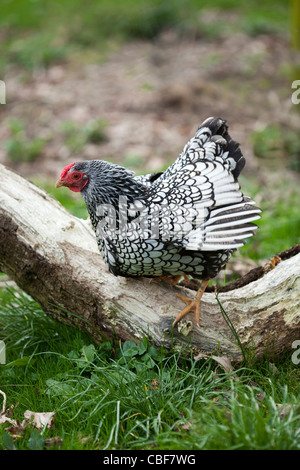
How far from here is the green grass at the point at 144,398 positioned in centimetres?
259

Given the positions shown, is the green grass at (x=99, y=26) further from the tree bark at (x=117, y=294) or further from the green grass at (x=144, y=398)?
the green grass at (x=144, y=398)

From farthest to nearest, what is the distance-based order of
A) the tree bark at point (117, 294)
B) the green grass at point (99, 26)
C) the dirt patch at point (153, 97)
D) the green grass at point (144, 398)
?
the green grass at point (99, 26) < the dirt patch at point (153, 97) < the tree bark at point (117, 294) < the green grass at point (144, 398)

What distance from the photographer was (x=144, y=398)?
2965 millimetres


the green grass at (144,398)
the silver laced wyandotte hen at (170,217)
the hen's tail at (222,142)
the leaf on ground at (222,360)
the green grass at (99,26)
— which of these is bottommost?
the green grass at (144,398)

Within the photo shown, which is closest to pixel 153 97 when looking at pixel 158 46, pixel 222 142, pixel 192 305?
pixel 158 46

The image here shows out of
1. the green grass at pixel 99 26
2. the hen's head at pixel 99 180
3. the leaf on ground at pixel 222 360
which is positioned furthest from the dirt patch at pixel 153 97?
the leaf on ground at pixel 222 360

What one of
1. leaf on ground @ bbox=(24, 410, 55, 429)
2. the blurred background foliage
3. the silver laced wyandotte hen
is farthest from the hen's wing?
the blurred background foliage

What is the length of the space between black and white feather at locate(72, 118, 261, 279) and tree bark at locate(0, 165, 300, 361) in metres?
0.23

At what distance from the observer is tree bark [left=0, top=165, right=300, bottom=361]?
11.1 ft

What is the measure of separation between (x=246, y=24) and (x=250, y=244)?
7.37 meters

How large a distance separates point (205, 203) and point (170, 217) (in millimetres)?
244

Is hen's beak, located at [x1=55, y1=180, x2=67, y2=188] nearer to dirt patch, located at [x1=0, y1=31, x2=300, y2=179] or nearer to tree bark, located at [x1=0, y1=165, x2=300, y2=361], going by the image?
tree bark, located at [x1=0, y1=165, x2=300, y2=361]

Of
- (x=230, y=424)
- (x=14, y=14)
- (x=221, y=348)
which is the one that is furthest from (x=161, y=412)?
(x=14, y=14)
